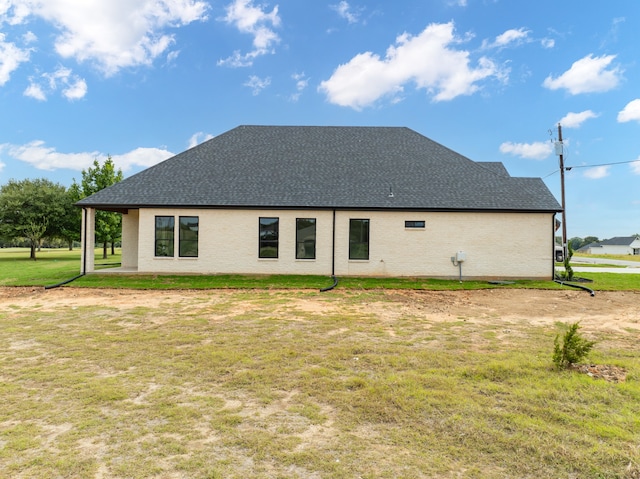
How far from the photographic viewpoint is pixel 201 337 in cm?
658

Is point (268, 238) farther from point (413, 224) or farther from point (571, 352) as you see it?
point (571, 352)

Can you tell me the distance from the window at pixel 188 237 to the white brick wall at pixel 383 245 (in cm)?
26

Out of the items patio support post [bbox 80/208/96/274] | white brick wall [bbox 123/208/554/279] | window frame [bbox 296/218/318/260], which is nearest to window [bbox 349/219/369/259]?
white brick wall [bbox 123/208/554/279]

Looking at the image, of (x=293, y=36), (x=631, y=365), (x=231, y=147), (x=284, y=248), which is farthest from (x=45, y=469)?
(x=293, y=36)

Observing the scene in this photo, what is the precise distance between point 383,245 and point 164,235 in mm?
10657

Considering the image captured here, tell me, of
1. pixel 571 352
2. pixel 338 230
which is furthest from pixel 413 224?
pixel 571 352

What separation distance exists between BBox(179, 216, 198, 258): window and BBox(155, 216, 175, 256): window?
49 cm

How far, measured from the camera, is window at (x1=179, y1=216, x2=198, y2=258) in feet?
52.7

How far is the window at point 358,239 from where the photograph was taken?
16.0 meters

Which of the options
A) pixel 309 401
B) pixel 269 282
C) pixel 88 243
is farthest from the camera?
pixel 88 243

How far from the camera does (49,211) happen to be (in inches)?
1174

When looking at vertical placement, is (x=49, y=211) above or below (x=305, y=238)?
above

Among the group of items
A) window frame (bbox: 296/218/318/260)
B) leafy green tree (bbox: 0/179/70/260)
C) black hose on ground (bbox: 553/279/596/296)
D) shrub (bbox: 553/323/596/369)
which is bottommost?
black hose on ground (bbox: 553/279/596/296)

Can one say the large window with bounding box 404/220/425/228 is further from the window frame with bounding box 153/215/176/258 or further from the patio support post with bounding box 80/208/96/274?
the patio support post with bounding box 80/208/96/274
